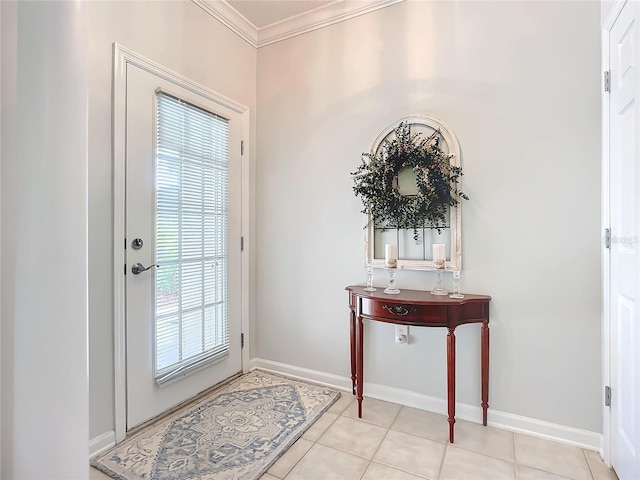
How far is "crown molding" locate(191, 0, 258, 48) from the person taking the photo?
2357 mm

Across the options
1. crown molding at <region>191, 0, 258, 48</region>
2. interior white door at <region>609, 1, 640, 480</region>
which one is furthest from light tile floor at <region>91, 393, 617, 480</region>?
crown molding at <region>191, 0, 258, 48</region>

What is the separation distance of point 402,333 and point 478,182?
109 cm

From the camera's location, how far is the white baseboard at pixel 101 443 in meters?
1.69

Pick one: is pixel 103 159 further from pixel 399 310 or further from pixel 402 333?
pixel 402 333

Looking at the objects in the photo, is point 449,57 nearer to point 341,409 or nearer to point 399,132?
point 399,132

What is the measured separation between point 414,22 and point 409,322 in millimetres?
1975

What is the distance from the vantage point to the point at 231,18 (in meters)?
2.53

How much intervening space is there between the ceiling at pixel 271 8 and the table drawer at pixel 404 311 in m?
2.19

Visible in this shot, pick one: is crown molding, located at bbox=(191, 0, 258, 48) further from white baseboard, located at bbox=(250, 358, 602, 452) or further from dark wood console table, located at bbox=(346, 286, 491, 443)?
white baseboard, located at bbox=(250, 358, 602, 452)

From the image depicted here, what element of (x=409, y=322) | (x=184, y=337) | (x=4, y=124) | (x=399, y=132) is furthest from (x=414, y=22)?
(x=184, y=337)

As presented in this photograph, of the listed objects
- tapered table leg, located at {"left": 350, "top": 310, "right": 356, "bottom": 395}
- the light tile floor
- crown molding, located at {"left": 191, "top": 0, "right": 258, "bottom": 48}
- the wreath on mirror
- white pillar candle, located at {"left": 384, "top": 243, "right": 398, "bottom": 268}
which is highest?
crown molding, located at {"left": 191, "top": 0, "right": 258, "bottom": 48}

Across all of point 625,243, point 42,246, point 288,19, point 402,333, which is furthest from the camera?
point 288,19

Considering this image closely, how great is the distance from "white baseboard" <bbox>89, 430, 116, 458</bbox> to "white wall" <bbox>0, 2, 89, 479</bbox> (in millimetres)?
1645

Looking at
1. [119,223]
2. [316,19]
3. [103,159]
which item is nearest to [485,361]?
Result: [119,223]
